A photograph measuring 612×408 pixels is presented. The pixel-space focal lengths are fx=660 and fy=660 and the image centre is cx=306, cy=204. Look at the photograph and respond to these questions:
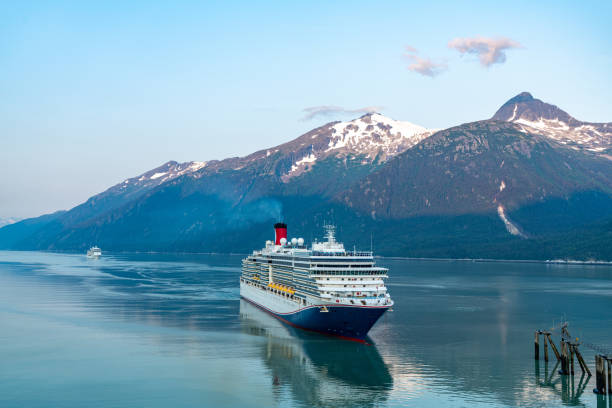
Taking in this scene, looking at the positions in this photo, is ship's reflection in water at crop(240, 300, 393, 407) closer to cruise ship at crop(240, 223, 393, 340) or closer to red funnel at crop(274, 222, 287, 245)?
cruise ship at crop(240, 223, 393, 340)

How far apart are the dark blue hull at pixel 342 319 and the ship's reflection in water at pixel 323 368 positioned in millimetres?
1452

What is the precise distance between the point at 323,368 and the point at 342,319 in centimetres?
1467

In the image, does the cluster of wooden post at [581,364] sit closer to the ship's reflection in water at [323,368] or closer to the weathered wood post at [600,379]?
the weathered wood post at [600,379]

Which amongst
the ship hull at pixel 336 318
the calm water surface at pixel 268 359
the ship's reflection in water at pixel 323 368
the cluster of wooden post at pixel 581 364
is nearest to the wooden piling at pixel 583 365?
the cluster of wooden post at pixel 581 364

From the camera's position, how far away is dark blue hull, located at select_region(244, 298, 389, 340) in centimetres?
9331

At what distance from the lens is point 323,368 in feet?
267

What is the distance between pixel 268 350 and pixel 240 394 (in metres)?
22.4

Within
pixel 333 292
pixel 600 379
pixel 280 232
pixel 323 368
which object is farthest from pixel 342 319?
pixel 280 232

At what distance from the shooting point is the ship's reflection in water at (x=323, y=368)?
6988 cm

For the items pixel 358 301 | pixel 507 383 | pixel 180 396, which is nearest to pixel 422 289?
pixel 358 301

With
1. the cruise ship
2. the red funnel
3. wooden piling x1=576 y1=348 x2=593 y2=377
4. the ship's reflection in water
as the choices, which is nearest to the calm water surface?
the ship's reflection in water

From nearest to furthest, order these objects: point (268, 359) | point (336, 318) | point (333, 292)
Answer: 1. point (268, 359)
2. point (336, 318)
3. point (333, 292)

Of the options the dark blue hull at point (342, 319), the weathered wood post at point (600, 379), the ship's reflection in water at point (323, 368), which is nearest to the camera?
the weathered wood post at point (600, 379)

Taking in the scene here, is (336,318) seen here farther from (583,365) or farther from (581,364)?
(583,365)
